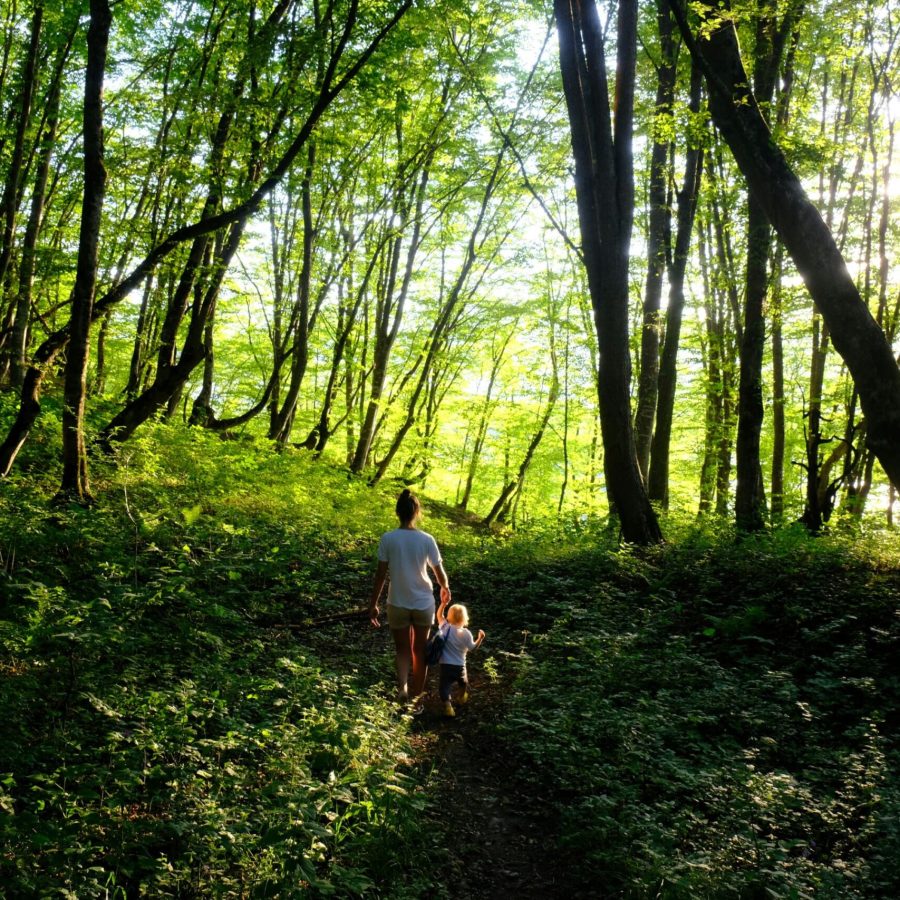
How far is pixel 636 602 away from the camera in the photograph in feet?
28.2

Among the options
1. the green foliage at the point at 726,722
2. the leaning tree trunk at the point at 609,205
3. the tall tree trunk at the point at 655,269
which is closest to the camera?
the green foliage at the point at 726,722

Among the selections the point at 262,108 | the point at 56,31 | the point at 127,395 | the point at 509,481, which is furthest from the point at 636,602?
the point at 509,481

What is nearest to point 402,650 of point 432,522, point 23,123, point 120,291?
point 120,291

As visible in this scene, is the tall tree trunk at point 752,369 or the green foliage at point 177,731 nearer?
the green foliage at point 177,731

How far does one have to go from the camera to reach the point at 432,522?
19.2 metres

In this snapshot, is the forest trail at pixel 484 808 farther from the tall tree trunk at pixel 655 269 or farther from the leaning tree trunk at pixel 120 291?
the tall tree trunk at pixel 655 269

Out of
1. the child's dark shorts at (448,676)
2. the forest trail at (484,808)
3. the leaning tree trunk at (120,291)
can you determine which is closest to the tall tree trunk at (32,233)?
the leaning tree trunk at (120,291)

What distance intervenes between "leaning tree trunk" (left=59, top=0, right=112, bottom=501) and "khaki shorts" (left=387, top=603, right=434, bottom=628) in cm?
475

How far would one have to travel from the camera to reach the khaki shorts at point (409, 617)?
6.23 meters

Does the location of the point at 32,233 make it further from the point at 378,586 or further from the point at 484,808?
the point at 484,808

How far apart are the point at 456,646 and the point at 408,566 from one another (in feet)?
3.34

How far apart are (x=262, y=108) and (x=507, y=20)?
9981 millimetres

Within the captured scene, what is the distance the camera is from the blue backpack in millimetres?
6575

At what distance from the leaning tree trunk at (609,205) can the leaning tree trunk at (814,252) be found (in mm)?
2102
